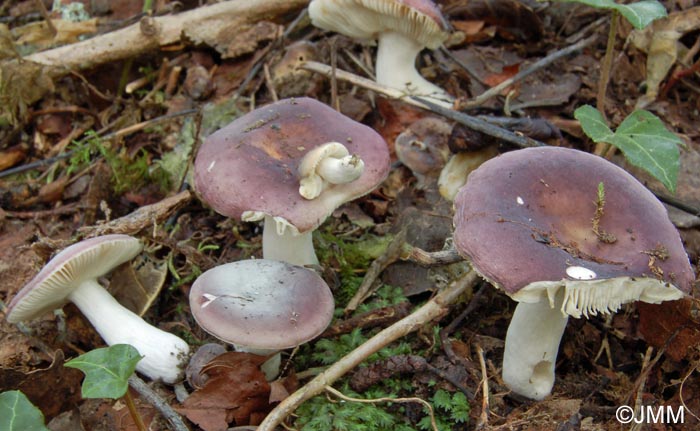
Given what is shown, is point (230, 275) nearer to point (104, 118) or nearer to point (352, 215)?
point (352, 215)

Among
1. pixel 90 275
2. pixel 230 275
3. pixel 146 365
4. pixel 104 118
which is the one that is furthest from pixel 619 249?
pixel 104 118

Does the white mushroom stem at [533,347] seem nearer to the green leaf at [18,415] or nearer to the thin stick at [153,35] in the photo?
the green leaf at [18,415]

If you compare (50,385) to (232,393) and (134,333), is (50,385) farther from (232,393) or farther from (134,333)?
(232,393)

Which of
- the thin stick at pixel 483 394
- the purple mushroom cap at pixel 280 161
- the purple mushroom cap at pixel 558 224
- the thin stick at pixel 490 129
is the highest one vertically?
the purple mushroom cap at pixel 558 224

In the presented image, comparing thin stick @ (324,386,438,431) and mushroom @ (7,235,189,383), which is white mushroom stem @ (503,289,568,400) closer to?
thin stick @ (324,386,438,431)

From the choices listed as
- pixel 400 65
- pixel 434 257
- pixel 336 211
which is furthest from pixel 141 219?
pixel 400 65

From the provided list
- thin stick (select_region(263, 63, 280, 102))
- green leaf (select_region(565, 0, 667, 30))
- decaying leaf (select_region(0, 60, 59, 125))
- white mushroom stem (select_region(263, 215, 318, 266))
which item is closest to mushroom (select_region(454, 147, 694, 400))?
green leaf (select_region(565, 0, 667, 30))

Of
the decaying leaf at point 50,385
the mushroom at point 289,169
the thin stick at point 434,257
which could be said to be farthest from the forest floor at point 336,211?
the mushroom at point 289,169
